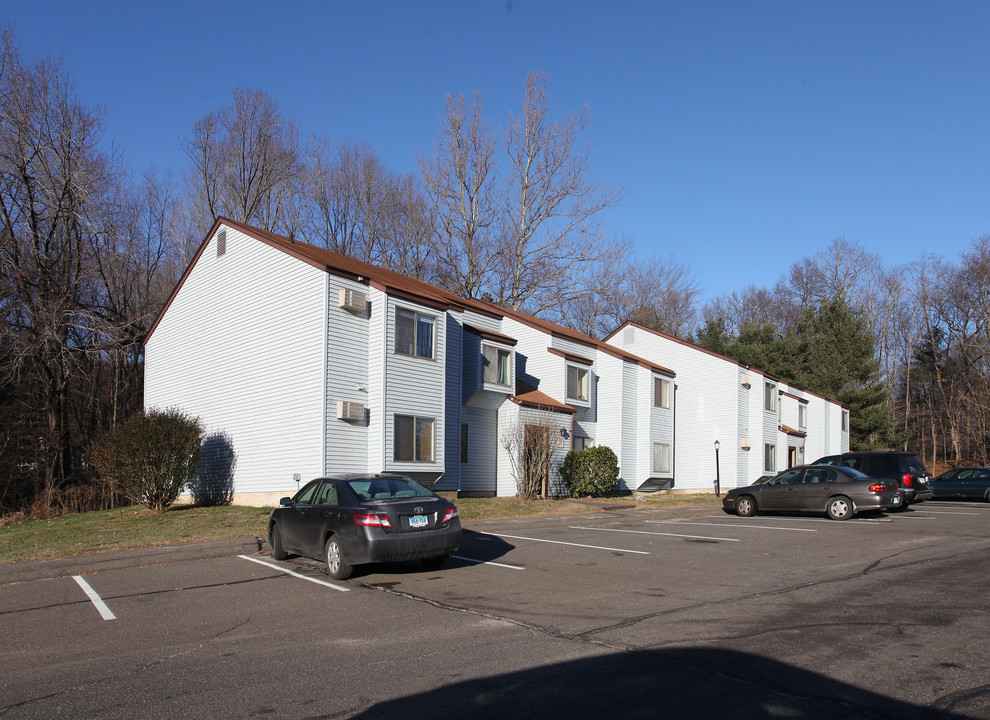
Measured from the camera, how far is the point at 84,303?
3338 centimetres

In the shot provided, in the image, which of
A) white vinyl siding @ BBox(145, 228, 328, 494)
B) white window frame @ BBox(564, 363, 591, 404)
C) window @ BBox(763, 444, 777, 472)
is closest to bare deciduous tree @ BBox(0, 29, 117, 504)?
white vinyl siding @ BBox(145, 228, 328, 494)

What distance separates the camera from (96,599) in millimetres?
9383

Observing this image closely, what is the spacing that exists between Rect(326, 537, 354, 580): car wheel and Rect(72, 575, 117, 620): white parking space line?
2.79 meters

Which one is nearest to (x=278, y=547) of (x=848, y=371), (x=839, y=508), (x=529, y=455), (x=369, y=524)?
(x=369, y=524)

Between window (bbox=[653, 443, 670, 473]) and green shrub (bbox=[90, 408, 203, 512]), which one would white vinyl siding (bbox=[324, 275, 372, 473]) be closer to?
green shrub (bbox=[90, 408, 203, 512])

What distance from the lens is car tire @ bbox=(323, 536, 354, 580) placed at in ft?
33.8

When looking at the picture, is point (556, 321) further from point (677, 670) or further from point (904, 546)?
point (677, 670)

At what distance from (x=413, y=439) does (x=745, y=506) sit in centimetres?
950

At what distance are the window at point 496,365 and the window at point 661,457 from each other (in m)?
10.2

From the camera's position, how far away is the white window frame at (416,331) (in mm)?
22484

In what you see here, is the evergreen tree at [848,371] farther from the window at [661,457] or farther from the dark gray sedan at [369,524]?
the dark gray sedan at [369,524]

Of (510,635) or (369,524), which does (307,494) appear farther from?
(510,635)

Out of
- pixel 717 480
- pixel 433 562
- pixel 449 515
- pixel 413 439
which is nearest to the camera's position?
pixel 449 515

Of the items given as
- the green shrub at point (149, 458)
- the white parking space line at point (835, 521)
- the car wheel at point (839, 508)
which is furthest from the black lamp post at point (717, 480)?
the green shrub at point (149, 458)
